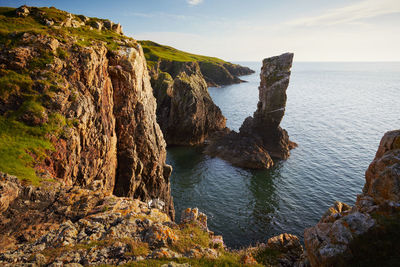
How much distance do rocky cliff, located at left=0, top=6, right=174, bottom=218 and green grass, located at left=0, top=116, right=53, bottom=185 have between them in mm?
52

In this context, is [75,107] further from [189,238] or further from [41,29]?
[189,238]

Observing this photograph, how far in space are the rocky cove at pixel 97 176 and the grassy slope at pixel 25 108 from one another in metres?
0.08

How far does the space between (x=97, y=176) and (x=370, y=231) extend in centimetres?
2100

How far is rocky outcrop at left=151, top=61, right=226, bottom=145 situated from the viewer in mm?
64188

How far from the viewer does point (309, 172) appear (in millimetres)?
47500

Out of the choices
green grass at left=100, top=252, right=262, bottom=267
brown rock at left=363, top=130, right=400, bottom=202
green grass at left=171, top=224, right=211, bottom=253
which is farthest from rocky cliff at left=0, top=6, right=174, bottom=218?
brown rock at left=363, top=130, right=400, bottom=202

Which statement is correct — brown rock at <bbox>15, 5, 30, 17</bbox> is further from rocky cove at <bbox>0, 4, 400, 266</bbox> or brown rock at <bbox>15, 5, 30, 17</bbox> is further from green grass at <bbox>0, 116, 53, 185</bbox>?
green grass at <bbox>0, 116, 53, 185</bbox>

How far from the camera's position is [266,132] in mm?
60938

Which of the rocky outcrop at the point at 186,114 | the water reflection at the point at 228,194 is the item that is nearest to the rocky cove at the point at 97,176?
the water reflection at the point at 228,194

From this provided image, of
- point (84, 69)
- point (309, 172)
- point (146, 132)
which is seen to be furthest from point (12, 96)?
point (309, 172)

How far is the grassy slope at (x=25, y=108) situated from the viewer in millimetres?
14453

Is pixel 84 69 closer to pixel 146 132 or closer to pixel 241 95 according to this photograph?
pixel 146 132

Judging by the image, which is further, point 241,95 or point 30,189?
point 241,95

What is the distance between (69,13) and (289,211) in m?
43.3
